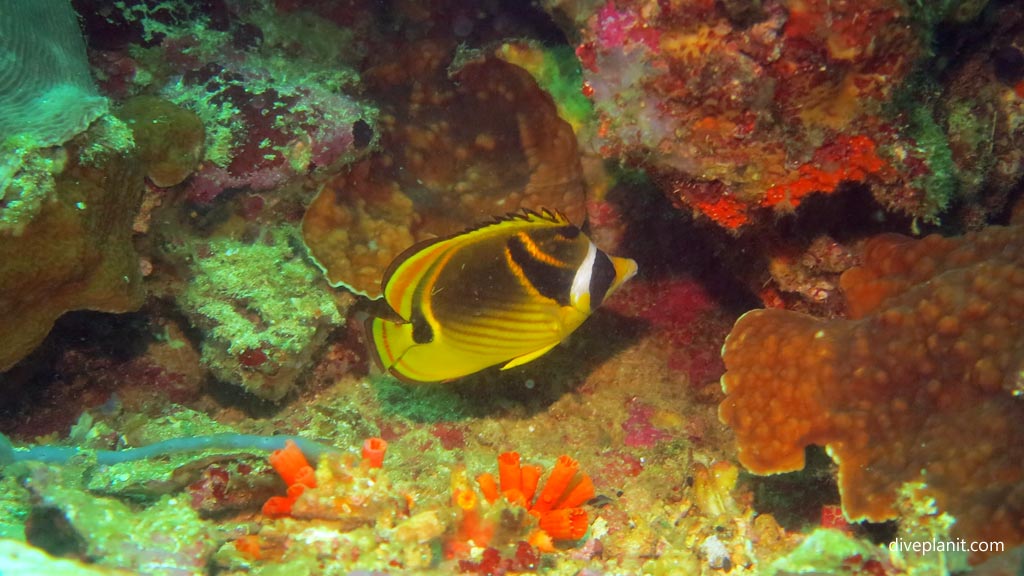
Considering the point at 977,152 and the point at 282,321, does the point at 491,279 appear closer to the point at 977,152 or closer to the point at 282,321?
the point at 282,321

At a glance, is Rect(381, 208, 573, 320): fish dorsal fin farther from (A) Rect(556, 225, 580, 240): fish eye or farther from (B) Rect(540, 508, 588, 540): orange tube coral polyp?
(B) Rect(540, 508, 588, 540): orange tube coral polyp

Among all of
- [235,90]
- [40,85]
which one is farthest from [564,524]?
[40,85]

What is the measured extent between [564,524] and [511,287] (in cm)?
107

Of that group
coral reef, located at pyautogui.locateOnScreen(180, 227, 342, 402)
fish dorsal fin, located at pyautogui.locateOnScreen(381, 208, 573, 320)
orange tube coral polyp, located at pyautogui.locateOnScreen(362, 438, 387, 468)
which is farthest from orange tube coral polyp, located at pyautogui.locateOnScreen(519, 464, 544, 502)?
coral reef, located at pyautogui.locateOnScreen(180, 227, 342, 402)

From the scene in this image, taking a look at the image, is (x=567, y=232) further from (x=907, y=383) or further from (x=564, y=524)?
(x=907, y=383)

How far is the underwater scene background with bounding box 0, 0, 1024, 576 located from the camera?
2.24 metres

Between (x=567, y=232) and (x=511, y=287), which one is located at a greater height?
(x=567, y=232)

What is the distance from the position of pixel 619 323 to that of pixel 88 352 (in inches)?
127

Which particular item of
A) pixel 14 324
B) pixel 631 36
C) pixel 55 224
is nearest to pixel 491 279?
pixel 631 36

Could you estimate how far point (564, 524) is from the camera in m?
2.70

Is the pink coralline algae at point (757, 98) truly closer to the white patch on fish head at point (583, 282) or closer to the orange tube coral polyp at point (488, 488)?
the white patch on fish head at point (583, 282)

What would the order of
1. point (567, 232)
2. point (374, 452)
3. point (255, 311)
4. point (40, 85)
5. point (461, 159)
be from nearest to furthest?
point (374, 452) < point (567, 232) < point (40, 85) < point (255, 311) < point (461, 159)

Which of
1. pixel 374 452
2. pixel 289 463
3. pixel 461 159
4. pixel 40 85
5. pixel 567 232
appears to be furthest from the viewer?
pixel 461 159

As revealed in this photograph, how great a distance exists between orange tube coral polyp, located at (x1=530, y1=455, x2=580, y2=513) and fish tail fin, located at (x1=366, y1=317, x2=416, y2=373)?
0.85m
